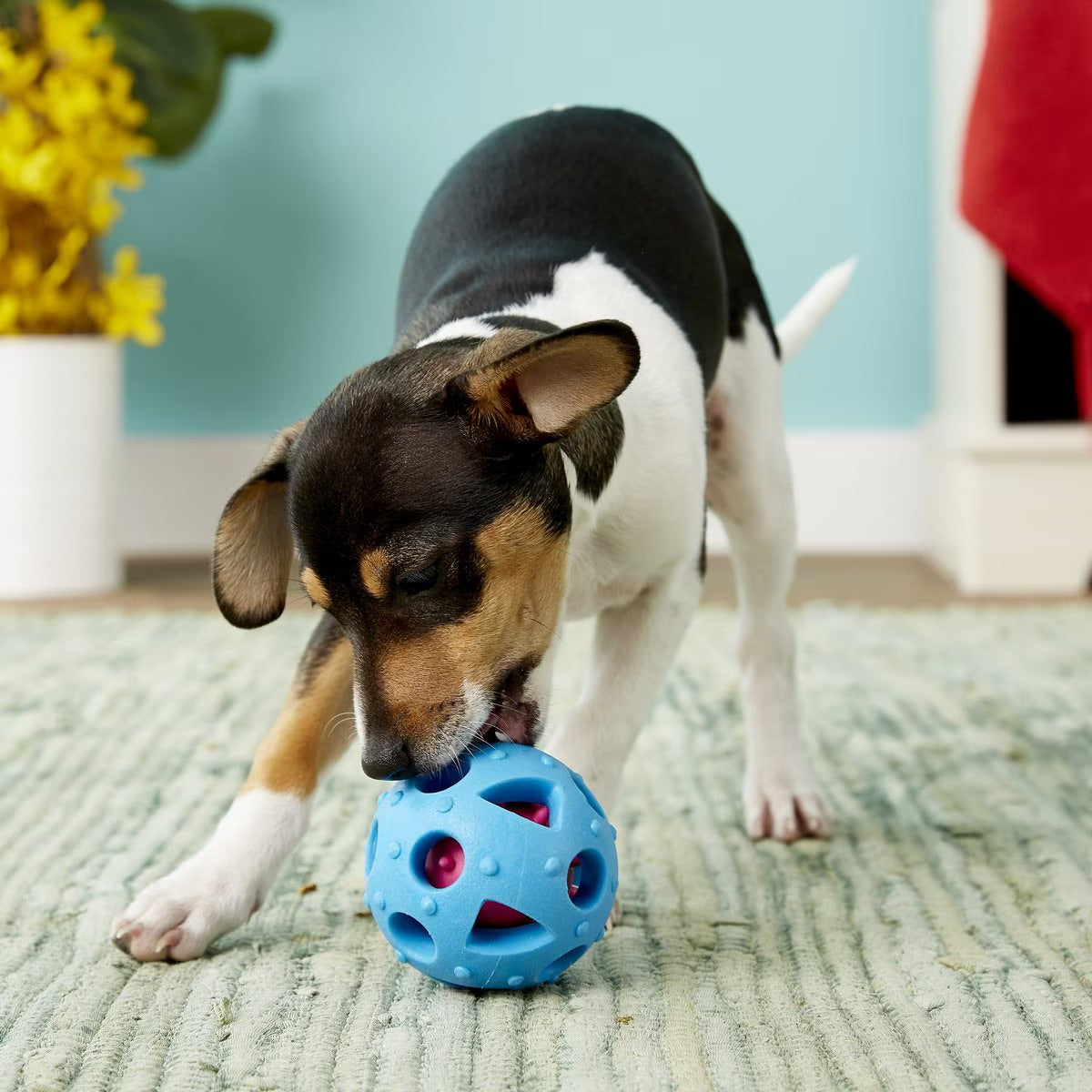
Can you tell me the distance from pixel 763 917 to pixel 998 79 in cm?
269

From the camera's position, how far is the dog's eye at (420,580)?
152 centimetres

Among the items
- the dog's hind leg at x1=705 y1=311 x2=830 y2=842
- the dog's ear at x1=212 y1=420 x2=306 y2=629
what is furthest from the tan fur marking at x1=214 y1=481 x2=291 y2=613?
the dog's hind leg at x1=705 y1=311 x2=830 y2=842

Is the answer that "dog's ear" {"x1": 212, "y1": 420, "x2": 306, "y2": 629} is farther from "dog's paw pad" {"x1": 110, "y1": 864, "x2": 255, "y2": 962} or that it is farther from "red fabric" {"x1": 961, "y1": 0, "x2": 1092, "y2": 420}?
"red fabric" {"x1": 961, "y1": 0, "x2": 1092, "y2": 420}

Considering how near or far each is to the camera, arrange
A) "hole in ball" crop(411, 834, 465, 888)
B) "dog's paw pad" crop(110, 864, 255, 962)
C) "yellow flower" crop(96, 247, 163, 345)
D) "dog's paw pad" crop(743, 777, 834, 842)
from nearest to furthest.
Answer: "hole in ball" crop(411, 834, 465, 888)
"dog's paw pad" crop(110, 864, 255, 962)
"dog's paw pad" crop(743, 777, 834, 842)
"yellow flower" crop(96, 247, 163, 345)

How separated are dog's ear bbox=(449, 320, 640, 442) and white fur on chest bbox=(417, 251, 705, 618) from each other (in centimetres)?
20

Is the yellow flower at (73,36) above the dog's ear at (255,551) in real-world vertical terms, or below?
above

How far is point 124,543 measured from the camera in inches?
198

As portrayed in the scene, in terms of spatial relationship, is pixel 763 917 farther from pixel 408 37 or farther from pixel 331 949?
pixel 408 37

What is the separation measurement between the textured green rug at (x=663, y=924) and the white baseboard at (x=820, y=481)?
5.98 ft

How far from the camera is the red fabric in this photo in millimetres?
3771

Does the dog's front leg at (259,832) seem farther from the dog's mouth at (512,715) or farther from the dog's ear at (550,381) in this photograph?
the dog's ear at (550,381)

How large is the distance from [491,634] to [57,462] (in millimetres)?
2970

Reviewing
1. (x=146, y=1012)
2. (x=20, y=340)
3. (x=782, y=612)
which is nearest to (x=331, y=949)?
(x=146, y=1012)

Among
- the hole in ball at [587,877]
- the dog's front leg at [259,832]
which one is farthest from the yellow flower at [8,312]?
the hole in ball at [587,877]
